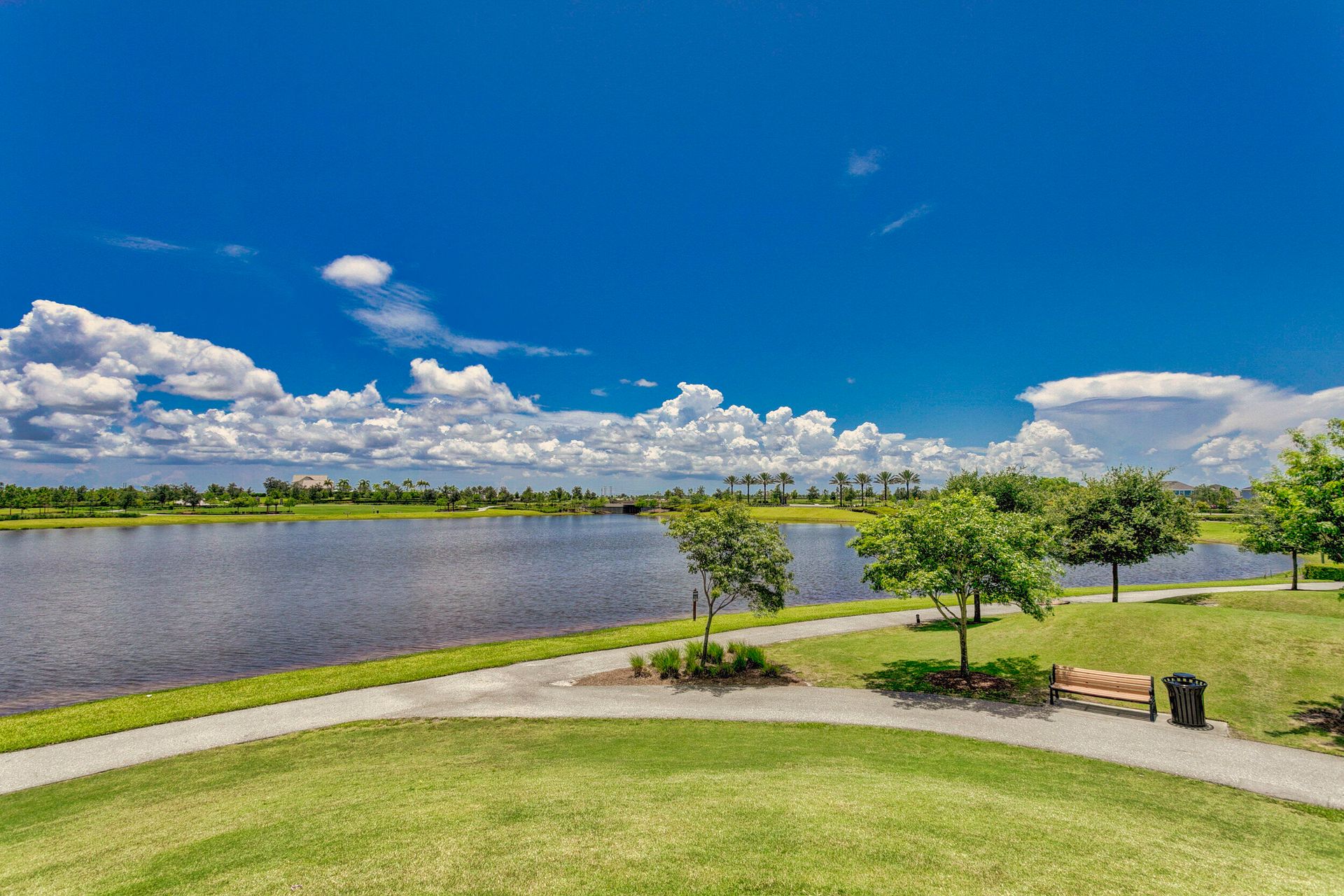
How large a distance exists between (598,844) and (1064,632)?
21.1 m

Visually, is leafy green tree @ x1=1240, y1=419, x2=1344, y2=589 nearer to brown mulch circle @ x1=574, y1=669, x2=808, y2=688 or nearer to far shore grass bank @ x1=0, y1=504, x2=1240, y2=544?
brown mulch circle @ x1=574, y1=669, x2=808, y2=688

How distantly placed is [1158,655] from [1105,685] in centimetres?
391

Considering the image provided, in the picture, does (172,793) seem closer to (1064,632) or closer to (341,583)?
(1064,632)

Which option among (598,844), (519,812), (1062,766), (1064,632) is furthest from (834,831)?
(1064,632)

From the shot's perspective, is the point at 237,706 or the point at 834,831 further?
the point at 237,706

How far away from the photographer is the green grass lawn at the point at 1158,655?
14062 millimetres

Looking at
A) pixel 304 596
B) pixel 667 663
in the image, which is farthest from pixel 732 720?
pixel 304 596

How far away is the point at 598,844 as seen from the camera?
6609 mm

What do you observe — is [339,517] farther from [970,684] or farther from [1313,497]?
[1313,497]

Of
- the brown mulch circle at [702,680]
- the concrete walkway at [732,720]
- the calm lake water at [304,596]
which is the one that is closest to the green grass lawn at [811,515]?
the calm lake water at [304,596]

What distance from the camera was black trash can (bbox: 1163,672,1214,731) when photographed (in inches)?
522

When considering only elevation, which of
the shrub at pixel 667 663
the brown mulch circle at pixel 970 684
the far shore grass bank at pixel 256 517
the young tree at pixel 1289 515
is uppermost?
the young tree at pixel 1289 515

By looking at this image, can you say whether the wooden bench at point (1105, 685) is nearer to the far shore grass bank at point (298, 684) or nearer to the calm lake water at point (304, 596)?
the far shore grass bank at point (298, 684)

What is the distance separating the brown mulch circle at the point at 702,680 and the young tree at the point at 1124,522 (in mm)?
18517
